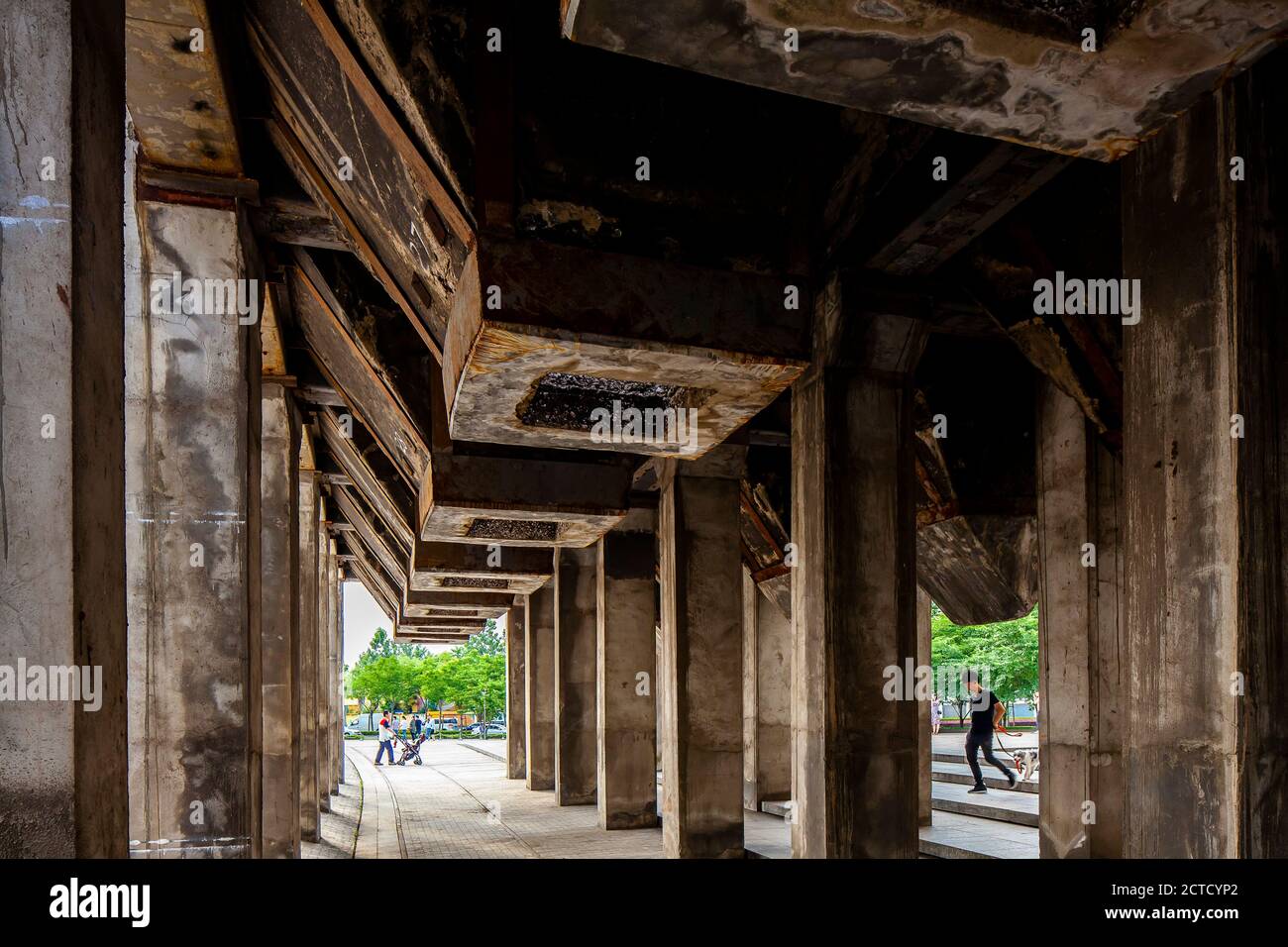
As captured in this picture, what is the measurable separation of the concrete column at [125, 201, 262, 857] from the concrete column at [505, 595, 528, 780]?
18096 mm

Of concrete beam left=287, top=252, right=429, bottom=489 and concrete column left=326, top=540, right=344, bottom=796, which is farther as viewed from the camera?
concrete column left=326, top=540, right=344, bottom=796

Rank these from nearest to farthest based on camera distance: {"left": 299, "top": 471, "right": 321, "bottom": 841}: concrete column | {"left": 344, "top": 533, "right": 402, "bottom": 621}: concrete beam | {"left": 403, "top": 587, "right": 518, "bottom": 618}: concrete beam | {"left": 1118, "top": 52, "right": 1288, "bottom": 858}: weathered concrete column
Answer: {"left": 1118, "top": 52, "right": 1288, "bottom": 858}: weathered concrete column → {"left": 299, "top": 471, "right": 321, "bottom": 841}: concrete column → {"left": 403, "top": 587, "right": 518, "bottom": 618}: concrete beam → {"left": 344, "top": 533, "right": 402, "bottom": 621}: concrete beam

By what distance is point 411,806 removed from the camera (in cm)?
1992

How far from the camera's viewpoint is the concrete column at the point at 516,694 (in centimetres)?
2595

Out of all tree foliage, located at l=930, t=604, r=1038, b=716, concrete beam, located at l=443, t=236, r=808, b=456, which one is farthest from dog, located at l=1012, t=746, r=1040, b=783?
tree foliage, located at l=930, t=604, r=1038, b=716

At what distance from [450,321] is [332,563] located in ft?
65.4

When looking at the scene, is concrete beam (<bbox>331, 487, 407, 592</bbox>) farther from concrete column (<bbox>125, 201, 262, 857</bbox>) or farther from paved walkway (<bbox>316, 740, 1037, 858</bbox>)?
concrete column (<bbox>125, 201, 262, 857</bbox>)

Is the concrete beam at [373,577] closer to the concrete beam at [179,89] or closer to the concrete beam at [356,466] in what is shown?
the concrete beam at [356,466]

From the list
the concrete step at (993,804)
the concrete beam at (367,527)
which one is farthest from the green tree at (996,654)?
the concrete beam at (367,527)

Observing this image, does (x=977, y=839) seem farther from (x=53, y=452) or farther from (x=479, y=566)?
(x=53, y=452)

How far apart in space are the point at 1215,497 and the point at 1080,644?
6078mm

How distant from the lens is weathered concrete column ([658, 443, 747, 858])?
11.6 metres

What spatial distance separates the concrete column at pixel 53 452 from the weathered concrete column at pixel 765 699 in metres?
15.3
